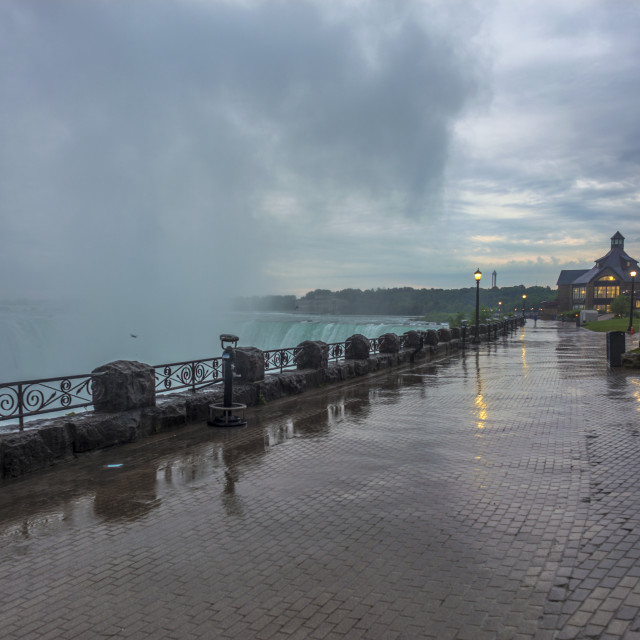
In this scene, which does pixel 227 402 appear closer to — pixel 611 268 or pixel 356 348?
pixel 356 348

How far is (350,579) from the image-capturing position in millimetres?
3785

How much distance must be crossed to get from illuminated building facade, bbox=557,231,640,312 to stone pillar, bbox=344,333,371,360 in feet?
342

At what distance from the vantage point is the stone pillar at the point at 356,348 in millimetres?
16969

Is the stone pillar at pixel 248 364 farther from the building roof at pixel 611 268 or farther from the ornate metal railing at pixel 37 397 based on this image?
the building roof at pixel 611 268

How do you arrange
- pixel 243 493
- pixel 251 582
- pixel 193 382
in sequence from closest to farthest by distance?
pixel 251 582 → pixel 243 493 → pixel 193 382

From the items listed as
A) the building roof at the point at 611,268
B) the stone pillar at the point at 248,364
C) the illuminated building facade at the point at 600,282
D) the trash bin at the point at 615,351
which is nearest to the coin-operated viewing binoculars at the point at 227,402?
the stone pillar at the point at 248,364

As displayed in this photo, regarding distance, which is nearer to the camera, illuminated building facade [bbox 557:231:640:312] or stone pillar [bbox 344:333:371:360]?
stone pillar [bbox 344:333:371:360]

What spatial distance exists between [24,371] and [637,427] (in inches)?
2762

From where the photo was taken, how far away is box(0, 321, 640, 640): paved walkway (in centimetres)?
330

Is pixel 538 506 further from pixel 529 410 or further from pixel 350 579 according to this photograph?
pixel 529 410

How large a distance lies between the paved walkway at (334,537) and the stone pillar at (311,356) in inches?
216

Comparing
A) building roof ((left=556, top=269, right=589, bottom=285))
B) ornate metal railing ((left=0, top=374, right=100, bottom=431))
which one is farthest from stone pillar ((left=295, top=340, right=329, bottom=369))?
building roof ((left=556, top=269, right=589, bottom=285))

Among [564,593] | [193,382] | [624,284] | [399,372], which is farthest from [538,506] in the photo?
[624,284]

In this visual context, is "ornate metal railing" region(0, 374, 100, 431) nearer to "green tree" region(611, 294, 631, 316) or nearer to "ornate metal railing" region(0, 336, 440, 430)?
"ornate metal railing" region(0, 336, 440, 430)
